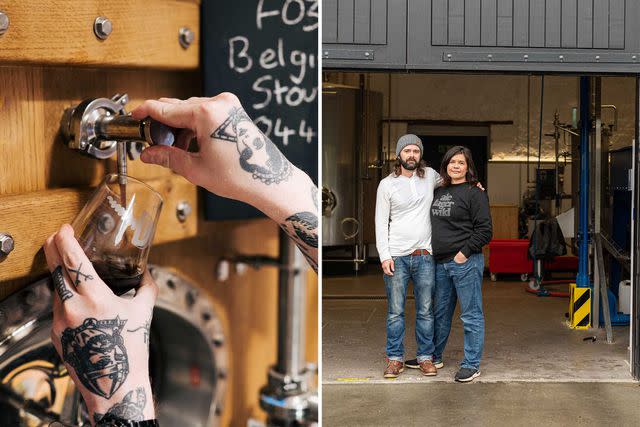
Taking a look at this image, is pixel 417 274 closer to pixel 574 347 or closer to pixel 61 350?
pixel 574 347

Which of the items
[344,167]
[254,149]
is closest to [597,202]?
[344,167]

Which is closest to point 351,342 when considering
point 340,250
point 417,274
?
point 417,274

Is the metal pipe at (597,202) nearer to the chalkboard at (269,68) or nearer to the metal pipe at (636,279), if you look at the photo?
the metal pipe at (636,279)

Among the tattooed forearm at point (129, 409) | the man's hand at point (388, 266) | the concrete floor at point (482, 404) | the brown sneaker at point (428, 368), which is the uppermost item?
the tattooed forearm at point (129, 409)

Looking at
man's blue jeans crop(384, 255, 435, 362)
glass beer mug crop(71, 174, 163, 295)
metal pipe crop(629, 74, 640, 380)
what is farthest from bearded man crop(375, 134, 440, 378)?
glass beer mug crop(71, 174, 163, 295)

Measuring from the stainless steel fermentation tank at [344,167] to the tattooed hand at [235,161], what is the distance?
7399mm

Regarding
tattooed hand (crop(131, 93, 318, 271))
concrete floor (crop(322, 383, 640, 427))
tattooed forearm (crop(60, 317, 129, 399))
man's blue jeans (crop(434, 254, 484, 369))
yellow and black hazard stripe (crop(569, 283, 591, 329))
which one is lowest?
concrete floor (crop(322, 383, 640, 427))

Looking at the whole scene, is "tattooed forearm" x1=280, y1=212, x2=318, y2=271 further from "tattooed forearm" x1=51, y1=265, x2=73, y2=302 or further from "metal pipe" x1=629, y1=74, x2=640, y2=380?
"metal pipe" x1=629, y1=74, x2=640, y2=380

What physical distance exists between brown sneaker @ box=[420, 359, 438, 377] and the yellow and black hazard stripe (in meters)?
1.88

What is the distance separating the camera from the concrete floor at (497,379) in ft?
13.6

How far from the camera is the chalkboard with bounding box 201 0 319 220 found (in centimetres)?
120

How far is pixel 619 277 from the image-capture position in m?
6.54

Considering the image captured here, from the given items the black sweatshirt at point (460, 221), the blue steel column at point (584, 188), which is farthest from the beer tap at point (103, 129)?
the blue steel column at point (584, 188)

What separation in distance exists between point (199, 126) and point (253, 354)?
412 millimetres
